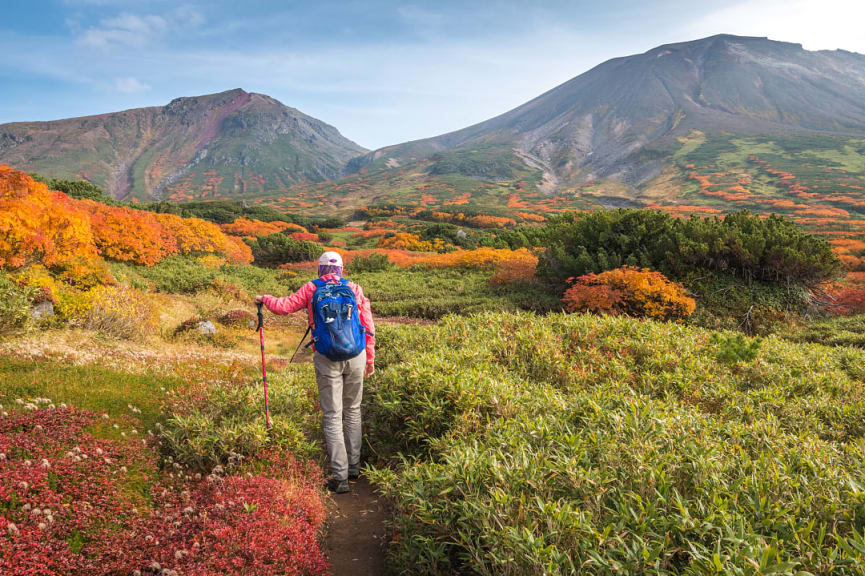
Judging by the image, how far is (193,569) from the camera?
9.93 ft

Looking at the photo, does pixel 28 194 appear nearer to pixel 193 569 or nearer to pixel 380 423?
pixel 380 423

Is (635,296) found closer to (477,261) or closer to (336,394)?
(336,394)

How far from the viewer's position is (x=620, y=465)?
328 cm

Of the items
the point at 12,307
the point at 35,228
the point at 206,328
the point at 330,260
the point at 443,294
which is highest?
the point at 35,228

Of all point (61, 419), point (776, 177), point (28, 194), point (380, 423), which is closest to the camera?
point (61, 419)

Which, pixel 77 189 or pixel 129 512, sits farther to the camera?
pixel 77 189

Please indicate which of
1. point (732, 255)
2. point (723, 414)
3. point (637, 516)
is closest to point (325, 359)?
point (637, 516)

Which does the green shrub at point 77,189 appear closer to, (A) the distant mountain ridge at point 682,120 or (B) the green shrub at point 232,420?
(B) the green shrub at point 232,420

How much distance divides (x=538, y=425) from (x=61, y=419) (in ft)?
16.5

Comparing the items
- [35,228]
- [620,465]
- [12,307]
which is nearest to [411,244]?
[35,228]

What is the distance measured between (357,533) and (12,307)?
747 cm

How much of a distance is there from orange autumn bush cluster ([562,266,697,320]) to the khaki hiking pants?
9.31m

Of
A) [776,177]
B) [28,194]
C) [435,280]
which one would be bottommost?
[435,280]

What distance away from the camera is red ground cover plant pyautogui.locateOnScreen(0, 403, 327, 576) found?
10.1 ft
